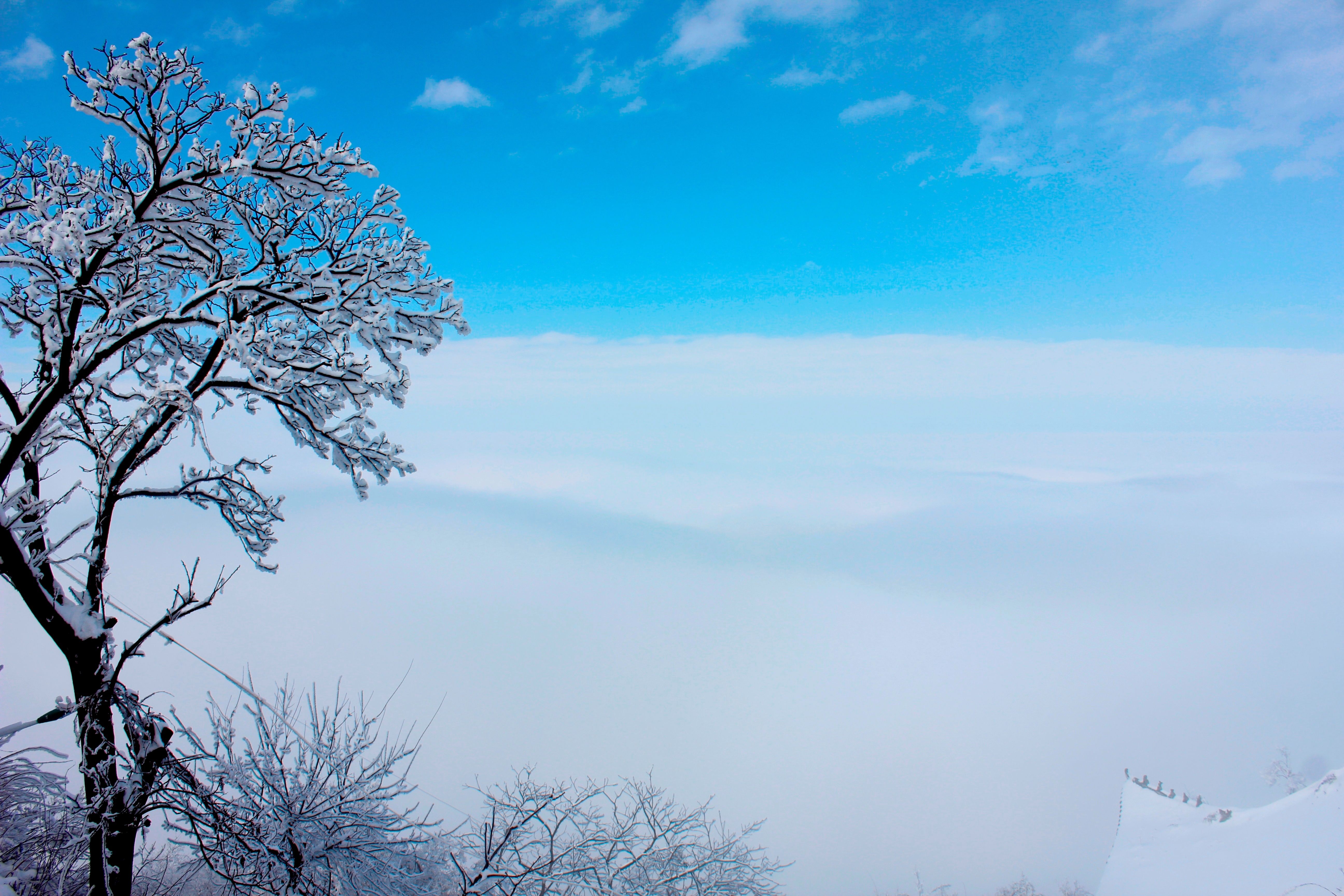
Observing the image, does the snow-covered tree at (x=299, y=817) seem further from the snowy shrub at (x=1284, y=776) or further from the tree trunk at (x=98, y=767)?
the snowy shrub at (x=1284, y=776)

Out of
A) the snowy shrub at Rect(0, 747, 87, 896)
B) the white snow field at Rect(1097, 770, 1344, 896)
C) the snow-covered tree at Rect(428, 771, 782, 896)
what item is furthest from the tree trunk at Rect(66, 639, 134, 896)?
the white snow field at Rect(1097, 770, 1344, 896)

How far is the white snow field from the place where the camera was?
90.0 ft

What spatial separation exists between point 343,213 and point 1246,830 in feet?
153

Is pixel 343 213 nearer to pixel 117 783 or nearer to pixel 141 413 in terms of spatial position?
pixel 141 413

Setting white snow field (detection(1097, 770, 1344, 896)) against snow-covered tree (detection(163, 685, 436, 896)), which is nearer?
snow-covered tree (detection(163, 685, 436, 896))

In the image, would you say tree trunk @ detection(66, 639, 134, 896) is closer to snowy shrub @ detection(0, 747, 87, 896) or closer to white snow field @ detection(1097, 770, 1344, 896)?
snowy shrub @ detection(0, 747, 87, 896)

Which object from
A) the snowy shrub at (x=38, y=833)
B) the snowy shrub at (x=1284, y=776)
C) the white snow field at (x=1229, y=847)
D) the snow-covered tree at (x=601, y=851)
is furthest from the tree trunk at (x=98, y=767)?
the snowy shrub at (x=1284, y=776)

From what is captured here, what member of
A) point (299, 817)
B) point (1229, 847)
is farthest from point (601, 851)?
point (1229, 847)

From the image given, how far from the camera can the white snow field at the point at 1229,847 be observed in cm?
2742

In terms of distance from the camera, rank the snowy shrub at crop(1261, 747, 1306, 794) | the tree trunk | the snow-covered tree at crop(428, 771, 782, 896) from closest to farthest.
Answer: the tree trunk
the snow-covered tree at crop(428, 771, 782, 896)
the snowy shrub at crop(1261, 747, 1306, 794)

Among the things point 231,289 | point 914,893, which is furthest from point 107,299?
point 914,893

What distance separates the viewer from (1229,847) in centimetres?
3161

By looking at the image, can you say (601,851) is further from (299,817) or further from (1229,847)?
(1229,847)

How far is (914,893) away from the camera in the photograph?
78.4 metres
